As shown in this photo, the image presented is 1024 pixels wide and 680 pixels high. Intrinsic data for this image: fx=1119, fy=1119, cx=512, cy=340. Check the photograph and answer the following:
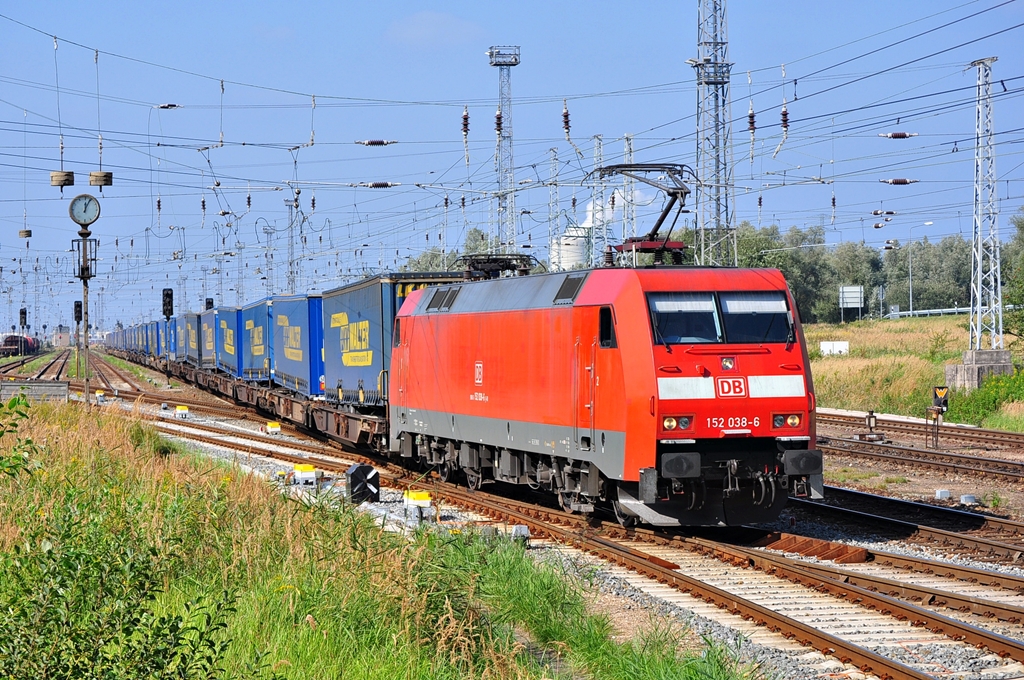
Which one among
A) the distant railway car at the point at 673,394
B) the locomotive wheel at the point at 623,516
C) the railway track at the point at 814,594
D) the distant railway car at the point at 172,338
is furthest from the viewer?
the distant railway car at the point at 172,338

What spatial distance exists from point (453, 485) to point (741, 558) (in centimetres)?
801

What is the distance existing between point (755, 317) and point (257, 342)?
85.6 feet

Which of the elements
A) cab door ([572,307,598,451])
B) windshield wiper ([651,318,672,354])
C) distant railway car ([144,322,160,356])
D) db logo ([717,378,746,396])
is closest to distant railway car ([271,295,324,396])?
cab door ([572,307,598,451])

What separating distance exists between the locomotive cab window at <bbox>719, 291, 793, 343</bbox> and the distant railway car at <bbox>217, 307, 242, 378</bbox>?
29.6 meters

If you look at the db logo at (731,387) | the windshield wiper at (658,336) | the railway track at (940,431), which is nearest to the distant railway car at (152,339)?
the railway track at (940,431)

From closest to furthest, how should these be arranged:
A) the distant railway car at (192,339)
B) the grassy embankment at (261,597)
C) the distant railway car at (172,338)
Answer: the grassy embankment at (261,597)
the distant railway car at (192,339)
the distant railway car at (172,338)

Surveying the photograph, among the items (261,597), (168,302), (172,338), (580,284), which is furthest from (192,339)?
(261,597)

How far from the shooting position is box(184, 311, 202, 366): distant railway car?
5195 cm

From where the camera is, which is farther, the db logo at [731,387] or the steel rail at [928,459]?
the steel rail at [928,459]

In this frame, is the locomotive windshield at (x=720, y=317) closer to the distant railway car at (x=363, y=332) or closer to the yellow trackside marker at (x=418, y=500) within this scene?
the yellow trackside marker at (x=418, y=500)

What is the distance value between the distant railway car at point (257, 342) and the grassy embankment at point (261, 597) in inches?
912

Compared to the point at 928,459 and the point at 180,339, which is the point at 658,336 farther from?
the point at 180,339

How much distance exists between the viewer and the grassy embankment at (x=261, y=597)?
19.8 ft

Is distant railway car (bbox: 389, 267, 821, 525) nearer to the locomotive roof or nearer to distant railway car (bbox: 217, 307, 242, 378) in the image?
the locomotive roof
